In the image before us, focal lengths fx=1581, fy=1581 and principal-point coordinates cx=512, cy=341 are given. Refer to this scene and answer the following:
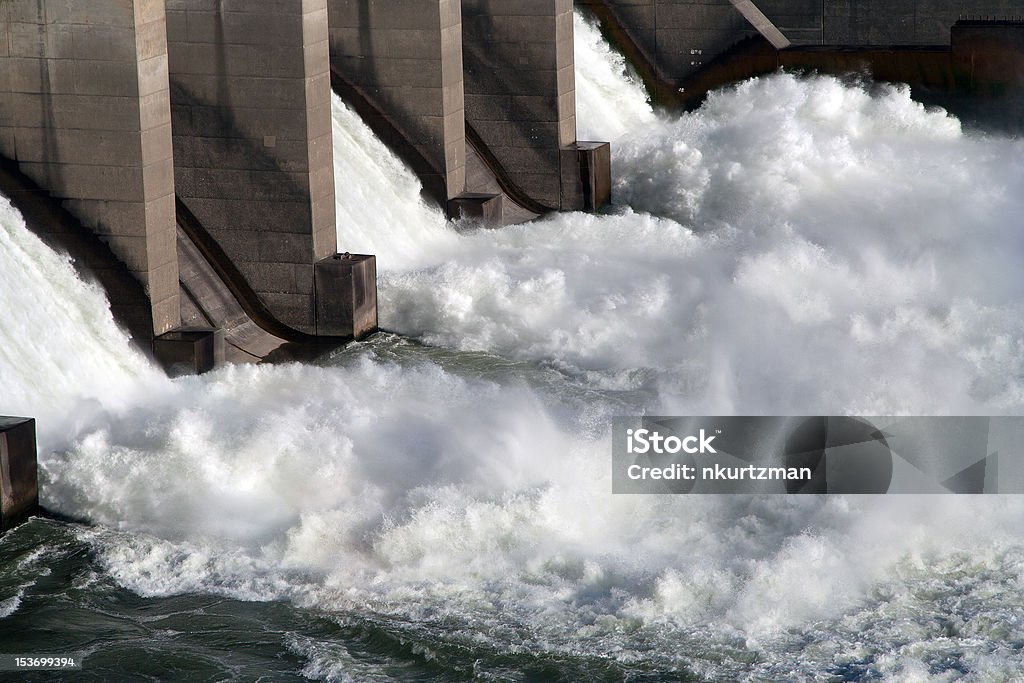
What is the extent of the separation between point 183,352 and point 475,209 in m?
6.75

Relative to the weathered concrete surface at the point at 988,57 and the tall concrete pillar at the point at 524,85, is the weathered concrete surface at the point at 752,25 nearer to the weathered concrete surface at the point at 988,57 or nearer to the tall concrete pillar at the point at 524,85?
the weathered concrete surface at the point at 988,57

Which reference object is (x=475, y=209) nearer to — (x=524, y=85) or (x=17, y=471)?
(x=524, y=85)

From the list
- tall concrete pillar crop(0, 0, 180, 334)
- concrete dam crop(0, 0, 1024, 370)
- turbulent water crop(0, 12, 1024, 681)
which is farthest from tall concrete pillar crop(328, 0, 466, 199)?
tall concrete pillar crop(0, 0, 180, 334)

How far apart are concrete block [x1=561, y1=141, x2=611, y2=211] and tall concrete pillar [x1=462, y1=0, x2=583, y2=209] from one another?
0.45 feet

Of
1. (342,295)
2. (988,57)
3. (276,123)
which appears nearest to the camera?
(276,123)

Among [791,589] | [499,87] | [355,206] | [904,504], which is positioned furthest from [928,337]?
[499,87]

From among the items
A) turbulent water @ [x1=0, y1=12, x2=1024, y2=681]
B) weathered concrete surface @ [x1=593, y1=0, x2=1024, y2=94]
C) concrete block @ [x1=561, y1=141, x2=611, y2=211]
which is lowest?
turbulent water @ [x1=0, y1=12, x2=1024, y2=681]

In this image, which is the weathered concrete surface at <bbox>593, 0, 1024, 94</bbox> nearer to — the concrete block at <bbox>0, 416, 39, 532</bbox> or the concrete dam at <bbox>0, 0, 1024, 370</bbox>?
the concrete dam at <bbox>0, 0, 1024, 370</bbox>

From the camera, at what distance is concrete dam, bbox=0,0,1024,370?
17.4 m

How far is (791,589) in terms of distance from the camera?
43.6 feet

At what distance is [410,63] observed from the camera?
23016mm

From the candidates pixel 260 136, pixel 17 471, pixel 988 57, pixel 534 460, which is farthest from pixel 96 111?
pixel 988 57

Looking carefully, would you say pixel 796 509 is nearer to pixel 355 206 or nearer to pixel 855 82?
pixel 355 206

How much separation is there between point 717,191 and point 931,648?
14.1m
